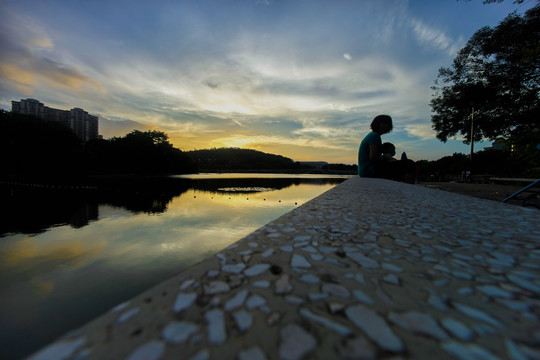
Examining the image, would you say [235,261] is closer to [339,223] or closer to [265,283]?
[265,283]

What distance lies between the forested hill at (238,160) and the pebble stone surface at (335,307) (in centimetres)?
9206

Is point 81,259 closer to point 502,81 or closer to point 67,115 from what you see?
point 502,81

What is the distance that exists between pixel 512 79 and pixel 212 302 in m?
16.6

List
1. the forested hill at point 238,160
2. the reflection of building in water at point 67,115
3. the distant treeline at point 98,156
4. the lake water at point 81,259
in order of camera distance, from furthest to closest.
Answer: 1. the forested hill at point 238,160
2. the reflection of building in water at point 67,115
3. the distant treeline at point 98,156
4. the lake water at point 81,259

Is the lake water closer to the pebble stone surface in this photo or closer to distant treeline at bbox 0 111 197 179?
the pebble stone surface

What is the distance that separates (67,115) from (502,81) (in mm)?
97396

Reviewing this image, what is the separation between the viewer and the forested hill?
96625 mm

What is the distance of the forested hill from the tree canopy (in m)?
84.5

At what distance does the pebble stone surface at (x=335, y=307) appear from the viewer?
0.69 meters

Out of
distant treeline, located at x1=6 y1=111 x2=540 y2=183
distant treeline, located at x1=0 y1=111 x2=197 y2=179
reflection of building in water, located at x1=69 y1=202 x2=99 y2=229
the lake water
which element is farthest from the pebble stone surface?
distant treeline, located at x1=0 y1=111 x2=197 y2=179

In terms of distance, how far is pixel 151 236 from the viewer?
8016mm

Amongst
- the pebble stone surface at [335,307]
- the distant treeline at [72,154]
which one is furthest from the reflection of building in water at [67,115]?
the pebble stone surface at [335,307]

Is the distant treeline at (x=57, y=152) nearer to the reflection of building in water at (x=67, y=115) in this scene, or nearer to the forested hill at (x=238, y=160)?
the reflection of building in water at (x=67, y=115)

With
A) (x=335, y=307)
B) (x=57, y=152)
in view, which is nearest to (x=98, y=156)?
(x=57, y=152)
